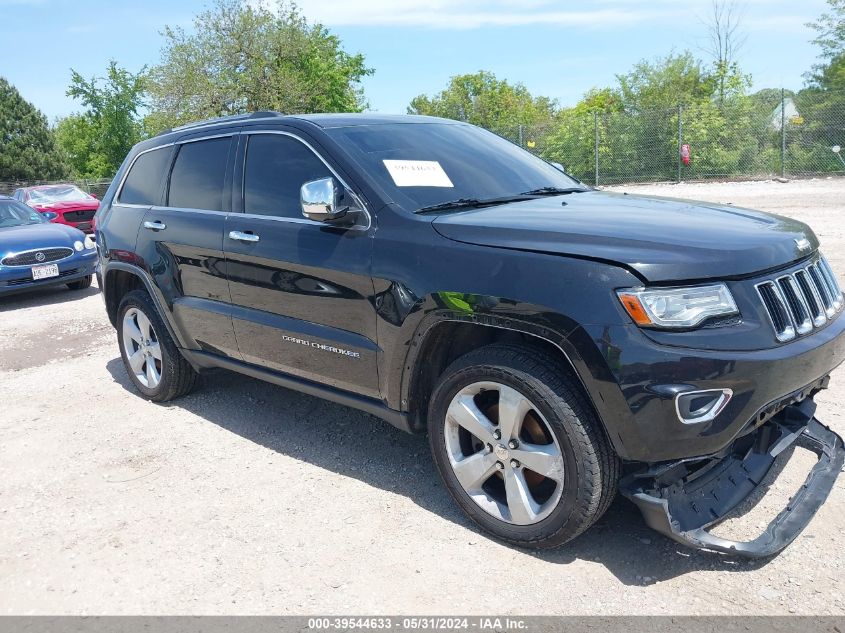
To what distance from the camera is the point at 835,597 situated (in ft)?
8.86

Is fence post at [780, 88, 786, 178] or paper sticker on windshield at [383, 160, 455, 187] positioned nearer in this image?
paper sticker on windshield at [383, 160, 455, 187]

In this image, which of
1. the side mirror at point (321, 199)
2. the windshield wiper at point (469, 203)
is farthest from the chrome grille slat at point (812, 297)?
the side mirror at point (321, 199)

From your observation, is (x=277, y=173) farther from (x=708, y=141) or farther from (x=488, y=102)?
(x=488, y=102)

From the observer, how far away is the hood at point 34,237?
9.70 meters

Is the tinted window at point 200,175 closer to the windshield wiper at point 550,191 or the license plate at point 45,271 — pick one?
the windshield wiper at point 550,191

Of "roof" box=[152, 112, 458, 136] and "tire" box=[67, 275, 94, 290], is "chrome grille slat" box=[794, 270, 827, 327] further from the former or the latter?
"tire" box=[67, 275, 94, 290]

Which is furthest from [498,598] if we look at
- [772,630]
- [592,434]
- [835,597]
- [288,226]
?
[288,226]

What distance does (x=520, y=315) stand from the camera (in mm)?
2869

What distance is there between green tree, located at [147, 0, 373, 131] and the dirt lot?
104ft

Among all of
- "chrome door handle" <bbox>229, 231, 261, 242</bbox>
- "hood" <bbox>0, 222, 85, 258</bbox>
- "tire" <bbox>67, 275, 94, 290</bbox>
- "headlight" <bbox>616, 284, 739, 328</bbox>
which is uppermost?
"chrome door handle" <bbox>229, 231, 261, 242</bbox>

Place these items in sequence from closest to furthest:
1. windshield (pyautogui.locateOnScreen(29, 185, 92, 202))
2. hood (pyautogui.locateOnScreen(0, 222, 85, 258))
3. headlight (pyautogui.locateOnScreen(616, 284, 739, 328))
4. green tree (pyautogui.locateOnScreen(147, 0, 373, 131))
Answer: headlight (pyautogui.locateOnScreen(616, 284, 739, 328)) < hood (pyautogui.locateOnScreen(0, 222, 85, 258)) < windshield (pyautogui.locateOnScreen(29, 185, 92, 202)) < green tree (pyautogui.locateOnScreen(147, 0, 373, 131))

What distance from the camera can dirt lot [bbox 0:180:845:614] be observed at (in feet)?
9.38

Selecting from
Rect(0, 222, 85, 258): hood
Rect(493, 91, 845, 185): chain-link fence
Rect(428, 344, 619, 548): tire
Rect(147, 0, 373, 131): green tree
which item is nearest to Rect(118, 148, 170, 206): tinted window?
Rect(428, 344, 619, 548): tire

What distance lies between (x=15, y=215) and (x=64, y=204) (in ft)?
23.8
